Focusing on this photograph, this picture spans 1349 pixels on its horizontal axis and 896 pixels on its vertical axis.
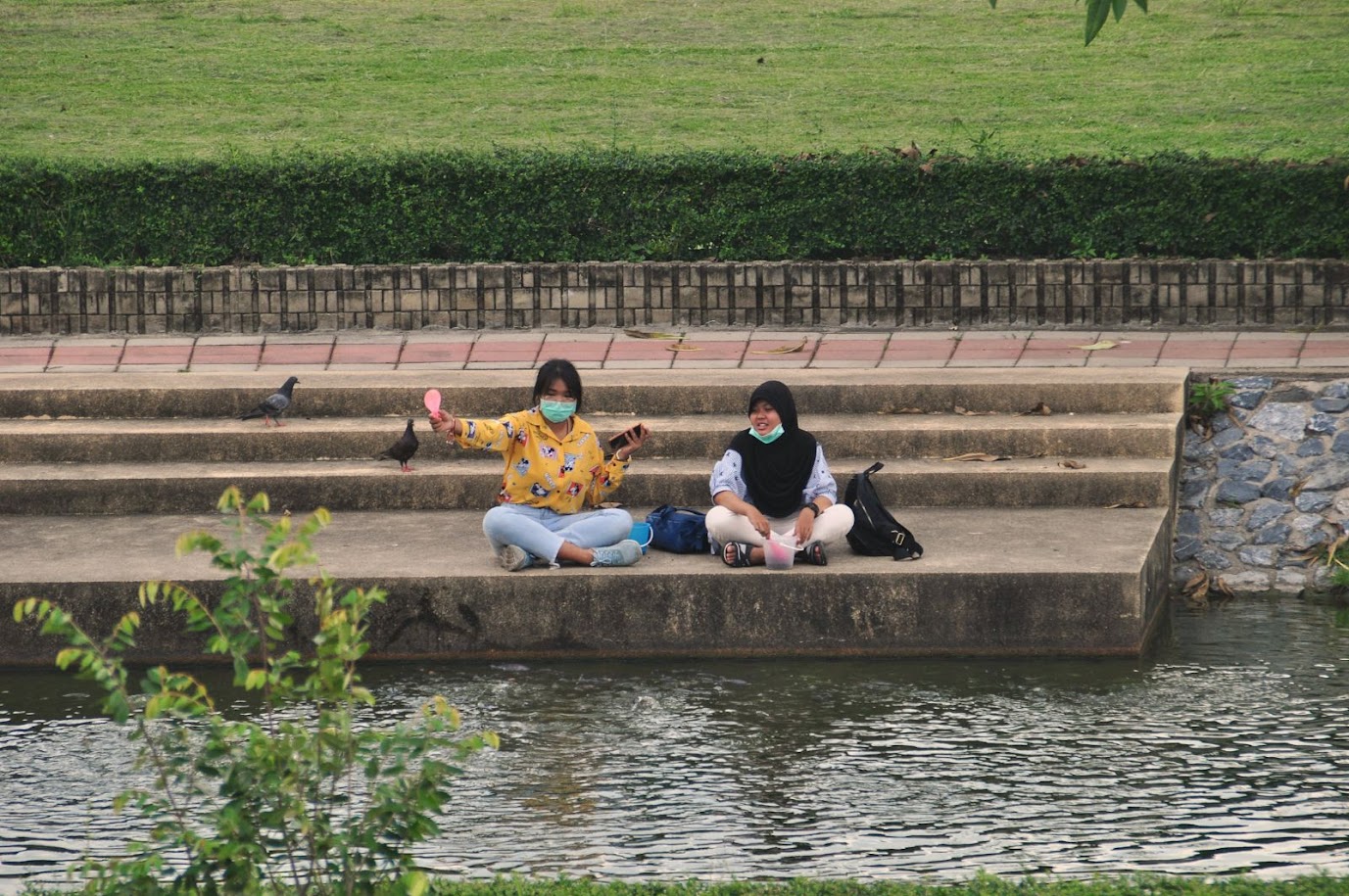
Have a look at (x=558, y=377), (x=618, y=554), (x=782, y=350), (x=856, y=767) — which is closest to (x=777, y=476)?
(x=618, y=554)

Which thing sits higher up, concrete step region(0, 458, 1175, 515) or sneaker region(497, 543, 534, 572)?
concrete step region(0, 458, 1175, 515)

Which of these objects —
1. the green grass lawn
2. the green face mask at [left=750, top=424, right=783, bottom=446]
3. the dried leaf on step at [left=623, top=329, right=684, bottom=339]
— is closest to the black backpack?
the green face mask at [left=750, top=424, right=783, bottom=446]

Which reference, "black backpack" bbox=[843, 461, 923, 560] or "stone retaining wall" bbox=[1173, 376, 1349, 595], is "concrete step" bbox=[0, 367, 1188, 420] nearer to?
"stone retaining wall" bbox=[1173, 376, 1349, 595]

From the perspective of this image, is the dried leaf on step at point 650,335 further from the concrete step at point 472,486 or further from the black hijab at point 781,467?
the black hijab at point 781,467

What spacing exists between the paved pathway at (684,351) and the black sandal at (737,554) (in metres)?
3.06

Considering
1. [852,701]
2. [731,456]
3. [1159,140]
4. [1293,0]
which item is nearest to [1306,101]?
[1159,140]

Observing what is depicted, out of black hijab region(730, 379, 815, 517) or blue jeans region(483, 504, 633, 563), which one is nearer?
blue jeans region(483, 504, 633, 563)

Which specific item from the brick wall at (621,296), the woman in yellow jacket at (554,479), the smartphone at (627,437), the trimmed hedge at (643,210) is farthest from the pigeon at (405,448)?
the trimmed hedge at (643,210)

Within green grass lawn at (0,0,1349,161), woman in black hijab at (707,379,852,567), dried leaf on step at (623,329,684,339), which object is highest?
green grass lawn at (0,0,1349,161)

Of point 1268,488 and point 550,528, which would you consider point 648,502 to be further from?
point 1268,488

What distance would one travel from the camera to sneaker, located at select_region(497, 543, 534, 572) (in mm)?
7992

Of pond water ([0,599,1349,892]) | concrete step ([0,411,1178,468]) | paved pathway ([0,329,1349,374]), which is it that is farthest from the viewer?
paved pathway ([0,329,1349,374])

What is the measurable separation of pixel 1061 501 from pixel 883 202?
13.3 feet

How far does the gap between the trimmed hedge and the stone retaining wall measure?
97.2 inches
